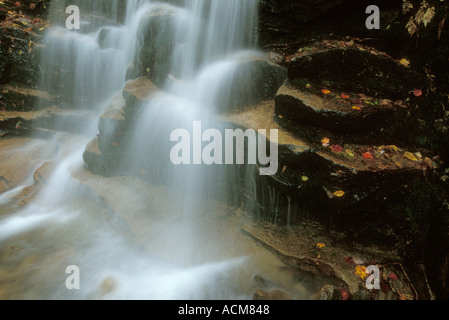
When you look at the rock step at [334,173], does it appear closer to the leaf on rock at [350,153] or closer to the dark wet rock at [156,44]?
the leaf on rock at [350,153]

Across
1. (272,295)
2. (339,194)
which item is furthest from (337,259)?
(272,295)

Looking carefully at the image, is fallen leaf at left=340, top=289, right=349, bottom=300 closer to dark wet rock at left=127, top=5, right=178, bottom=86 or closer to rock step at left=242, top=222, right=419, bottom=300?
rock step at left=242, top=222, right=419, bottom=300

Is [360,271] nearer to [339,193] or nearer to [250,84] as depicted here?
[339,193]

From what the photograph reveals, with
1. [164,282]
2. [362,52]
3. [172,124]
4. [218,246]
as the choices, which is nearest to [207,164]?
[172,124]

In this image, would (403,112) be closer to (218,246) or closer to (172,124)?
(218,246)

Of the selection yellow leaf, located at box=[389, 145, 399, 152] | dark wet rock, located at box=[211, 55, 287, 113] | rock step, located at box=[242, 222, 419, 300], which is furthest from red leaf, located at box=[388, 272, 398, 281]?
dark wet rock, located at box=[211, 55, 287, 113]

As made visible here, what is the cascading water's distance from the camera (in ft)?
13.9

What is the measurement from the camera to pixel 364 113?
424 cm

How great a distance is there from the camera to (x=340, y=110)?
4281 millimetres

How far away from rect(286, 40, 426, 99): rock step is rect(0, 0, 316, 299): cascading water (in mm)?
1910

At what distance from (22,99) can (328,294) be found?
10381 millimetres

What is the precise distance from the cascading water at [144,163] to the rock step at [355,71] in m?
1.91

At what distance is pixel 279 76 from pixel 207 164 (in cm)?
276

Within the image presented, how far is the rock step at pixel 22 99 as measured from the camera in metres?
8.00
